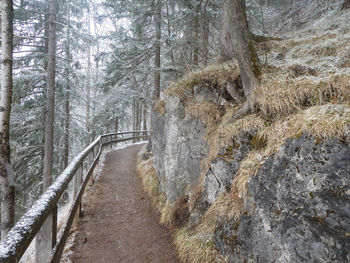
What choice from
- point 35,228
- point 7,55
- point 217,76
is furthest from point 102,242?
point 7,55

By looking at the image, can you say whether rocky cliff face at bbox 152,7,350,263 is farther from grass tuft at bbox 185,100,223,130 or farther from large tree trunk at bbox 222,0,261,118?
large tree trunk at bbox 222,0,261,118

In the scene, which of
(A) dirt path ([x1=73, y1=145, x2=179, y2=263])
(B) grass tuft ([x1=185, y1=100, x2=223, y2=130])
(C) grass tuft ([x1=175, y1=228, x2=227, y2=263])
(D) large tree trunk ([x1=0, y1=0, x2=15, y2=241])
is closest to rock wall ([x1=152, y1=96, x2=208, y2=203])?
(B) grass tuft ([x1=185, y1=100, x2=223, y2=130])

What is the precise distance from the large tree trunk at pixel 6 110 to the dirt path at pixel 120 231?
2102 millimetres

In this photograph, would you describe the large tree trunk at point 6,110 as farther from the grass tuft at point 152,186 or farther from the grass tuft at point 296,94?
the grass tuft at point 296,94

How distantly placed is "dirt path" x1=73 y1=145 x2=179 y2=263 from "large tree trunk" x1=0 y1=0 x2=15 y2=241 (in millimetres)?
2102

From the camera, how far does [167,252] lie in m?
3.76

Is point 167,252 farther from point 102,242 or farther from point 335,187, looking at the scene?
point 335,187

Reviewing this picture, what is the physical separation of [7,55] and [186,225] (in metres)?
6.12

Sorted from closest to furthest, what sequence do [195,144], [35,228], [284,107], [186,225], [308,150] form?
[35,228] < [308,150] < [284,107] < [186,225] < [195,144]

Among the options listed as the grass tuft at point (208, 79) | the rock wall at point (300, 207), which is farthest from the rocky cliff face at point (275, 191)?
the grass tuft at point (208, 79)

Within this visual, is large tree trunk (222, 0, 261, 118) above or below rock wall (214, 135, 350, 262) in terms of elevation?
above

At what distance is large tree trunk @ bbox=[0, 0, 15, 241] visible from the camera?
516 cm

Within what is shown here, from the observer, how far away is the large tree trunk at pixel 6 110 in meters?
5.16

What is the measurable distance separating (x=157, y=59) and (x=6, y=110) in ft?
23.8
